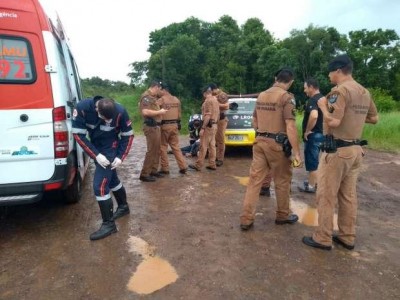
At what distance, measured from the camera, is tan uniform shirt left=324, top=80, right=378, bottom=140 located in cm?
344

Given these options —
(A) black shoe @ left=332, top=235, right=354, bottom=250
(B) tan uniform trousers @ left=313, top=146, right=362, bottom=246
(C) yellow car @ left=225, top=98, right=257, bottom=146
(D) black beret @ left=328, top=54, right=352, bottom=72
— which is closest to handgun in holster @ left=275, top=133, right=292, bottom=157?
(B) tan uniform trousers @ left=313, top=146, right=362, bottom=246

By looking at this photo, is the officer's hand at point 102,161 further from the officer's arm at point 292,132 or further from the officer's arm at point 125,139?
the officer's arm at point 292,132

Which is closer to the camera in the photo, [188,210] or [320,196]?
[320,196]

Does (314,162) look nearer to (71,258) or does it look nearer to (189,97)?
(71,258)

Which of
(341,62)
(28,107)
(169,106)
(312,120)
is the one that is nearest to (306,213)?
A: (312,120)

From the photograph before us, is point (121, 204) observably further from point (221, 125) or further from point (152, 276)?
point (221, 125)

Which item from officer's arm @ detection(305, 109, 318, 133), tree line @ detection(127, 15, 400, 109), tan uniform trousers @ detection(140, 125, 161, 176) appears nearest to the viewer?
officer's arm @ detection(305, 109, 318, 133)

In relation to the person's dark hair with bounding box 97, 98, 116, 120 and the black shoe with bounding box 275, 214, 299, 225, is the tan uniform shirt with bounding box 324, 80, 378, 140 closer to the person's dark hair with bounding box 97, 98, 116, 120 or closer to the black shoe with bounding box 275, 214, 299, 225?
the black shoe with bounding box 275, 214, 299, 225

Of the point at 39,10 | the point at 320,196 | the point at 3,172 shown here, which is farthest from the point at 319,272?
the point at 39,10

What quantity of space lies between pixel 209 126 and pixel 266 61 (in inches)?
843

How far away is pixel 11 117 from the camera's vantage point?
365 cm

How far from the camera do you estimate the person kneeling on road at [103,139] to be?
3932 millimetres

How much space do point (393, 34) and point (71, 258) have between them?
36000 millimetres

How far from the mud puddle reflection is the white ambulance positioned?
120 centimetres
